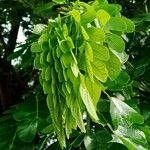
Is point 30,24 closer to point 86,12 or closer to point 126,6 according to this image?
point 126,6

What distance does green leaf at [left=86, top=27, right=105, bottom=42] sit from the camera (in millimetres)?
1160

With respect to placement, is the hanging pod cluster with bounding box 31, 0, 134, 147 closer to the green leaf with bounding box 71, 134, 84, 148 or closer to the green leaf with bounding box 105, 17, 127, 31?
the green leaf with bounding box 105, 17, 127, 31

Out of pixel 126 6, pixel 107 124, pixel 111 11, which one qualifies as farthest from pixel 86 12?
pixel 126 6

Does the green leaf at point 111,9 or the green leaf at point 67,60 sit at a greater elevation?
the green leaf at point 111,9

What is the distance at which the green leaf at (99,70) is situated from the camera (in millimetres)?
1122

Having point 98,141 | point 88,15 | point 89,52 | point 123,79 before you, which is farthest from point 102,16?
point 98,141

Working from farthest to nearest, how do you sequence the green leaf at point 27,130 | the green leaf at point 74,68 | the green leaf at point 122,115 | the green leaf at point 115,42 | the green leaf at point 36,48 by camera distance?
the green leaf at point 27,130 → the green leaf at point 122,115 → the green leaf at point 115,42 → the green leaf at point 36,48 → the green leaf at point 74,68

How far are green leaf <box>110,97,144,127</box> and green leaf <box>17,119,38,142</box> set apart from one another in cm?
29

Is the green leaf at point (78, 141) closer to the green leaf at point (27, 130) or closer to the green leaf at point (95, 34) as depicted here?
the green leaf at point (27, 130)

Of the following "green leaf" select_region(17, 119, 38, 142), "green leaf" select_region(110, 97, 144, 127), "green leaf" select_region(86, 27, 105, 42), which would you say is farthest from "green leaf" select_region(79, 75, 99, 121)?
"green leaf" select_region(17, 119, 38, 142)

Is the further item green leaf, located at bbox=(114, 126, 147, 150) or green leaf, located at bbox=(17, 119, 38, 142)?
green leaf, located at bbox=(17, 119, 38, 142)

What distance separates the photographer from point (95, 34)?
3.82 ft

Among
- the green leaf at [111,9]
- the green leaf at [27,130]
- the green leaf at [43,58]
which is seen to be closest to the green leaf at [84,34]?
the green leaf at [43,58]

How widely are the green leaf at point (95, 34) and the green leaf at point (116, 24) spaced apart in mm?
145
